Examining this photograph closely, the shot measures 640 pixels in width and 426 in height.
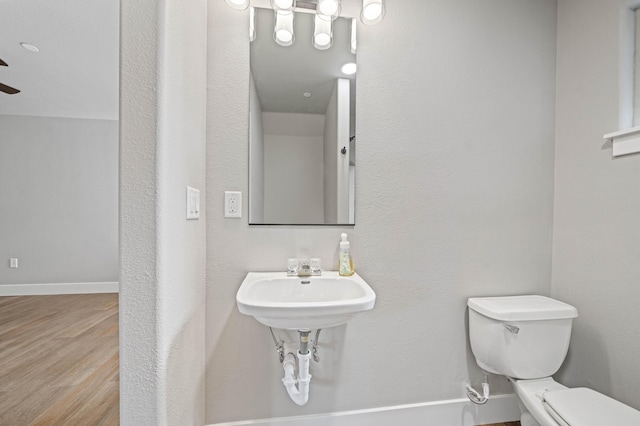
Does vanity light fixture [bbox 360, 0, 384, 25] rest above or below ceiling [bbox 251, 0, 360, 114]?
above

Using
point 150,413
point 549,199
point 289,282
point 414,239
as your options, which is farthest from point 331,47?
point 150,413

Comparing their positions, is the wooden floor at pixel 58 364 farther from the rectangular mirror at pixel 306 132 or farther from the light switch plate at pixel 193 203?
the rectangular mirror at pixel 306 132

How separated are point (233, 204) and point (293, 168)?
1.10 feet

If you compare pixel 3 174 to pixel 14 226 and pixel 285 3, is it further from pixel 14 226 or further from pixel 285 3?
pixel 285 3

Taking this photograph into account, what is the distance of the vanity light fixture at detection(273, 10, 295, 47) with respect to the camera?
127cm

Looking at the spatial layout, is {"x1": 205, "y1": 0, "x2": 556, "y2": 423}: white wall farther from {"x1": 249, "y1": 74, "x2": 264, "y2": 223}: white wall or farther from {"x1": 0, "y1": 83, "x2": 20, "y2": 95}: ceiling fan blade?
{"x1": 0, "y1": 83, "x2": 20, "y2": 95}: ceiling fan blade

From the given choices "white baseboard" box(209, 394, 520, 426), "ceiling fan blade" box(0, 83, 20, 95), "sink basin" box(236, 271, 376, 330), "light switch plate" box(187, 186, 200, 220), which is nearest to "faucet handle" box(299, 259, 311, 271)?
"sink basin" box(236, 271, 376, 330)

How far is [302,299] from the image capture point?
1.19 meters

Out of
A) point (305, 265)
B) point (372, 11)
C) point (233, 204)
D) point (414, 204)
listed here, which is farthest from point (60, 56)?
point (414, 204)

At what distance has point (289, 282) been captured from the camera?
1202 millimetres

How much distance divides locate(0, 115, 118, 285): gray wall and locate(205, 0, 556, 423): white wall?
3299 mm

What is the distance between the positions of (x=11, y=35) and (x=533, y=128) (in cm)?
356

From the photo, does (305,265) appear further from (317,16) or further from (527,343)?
(317,16)

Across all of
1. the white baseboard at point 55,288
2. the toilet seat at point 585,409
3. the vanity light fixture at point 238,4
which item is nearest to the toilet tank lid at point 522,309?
the toilet seat at point 585,409
